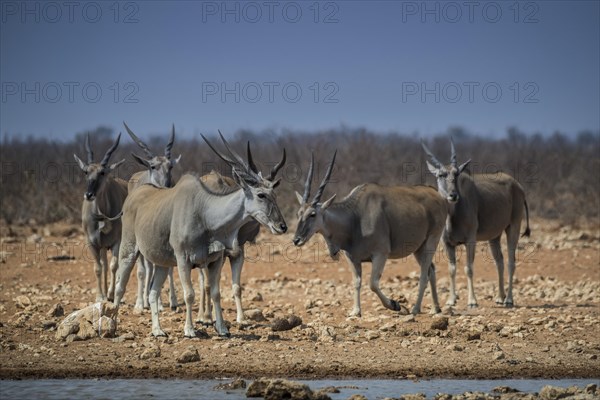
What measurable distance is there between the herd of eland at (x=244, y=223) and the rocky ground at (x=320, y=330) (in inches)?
22.5

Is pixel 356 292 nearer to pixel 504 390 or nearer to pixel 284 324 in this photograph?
pixel 284 324

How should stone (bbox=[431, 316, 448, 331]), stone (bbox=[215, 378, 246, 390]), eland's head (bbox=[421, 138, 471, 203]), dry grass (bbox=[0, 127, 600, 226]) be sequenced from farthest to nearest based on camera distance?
1. dry grass (bbox=[0, 127, 600, 226])
2. eland's head (bbox=[421, 138, 471, 203])
3. stone (bbox=[431, 316, 448, 331])
4. stone (bbox=[215, 378, 246, 390])

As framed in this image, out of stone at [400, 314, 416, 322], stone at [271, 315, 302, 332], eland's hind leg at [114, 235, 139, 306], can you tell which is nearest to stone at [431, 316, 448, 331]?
stone at [400, 314, 416, 322]

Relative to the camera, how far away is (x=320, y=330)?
12.6 metres

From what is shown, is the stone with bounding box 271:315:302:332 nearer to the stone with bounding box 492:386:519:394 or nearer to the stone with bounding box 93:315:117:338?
the stone with bounding box 93:315:117:338

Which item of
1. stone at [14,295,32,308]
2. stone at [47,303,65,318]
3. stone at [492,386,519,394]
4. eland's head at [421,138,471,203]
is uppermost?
eland's head at [421,138,471,203]

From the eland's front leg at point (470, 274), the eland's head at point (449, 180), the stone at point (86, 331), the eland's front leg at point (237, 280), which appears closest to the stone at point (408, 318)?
the eland's front leg at point (237, 280)

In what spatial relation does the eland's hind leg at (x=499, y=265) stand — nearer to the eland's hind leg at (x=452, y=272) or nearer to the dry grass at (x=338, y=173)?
the eland's hind leg at (x=452, y=272)

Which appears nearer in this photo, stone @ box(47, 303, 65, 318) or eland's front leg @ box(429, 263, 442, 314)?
stone @ box(47, 303, 65, 318)

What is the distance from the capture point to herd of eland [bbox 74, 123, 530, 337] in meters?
12.0

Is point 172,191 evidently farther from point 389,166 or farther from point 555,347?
point 389,166

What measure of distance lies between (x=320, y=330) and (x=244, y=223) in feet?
4.99

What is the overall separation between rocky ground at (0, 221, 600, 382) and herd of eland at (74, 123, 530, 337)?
0.57 meters

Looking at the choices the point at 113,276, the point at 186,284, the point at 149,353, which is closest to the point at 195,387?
the point at 149,353
